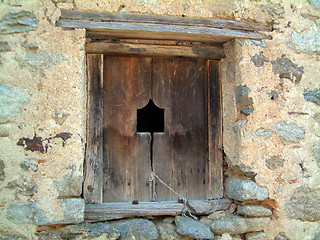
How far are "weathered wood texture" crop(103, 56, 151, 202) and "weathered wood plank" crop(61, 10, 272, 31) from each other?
414 mm

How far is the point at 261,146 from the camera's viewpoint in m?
2.60

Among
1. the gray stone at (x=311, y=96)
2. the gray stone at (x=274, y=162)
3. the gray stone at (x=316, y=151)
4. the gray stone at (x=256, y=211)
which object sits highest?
the gray stone at (x=311, y=96)

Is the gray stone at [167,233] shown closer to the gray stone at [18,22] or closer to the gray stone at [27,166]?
the gray stone at [27,166]

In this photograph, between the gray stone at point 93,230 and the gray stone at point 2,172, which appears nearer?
the gray stone at point 2,172

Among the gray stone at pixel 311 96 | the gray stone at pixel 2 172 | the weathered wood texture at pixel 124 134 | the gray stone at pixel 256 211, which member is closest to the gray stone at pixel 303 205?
the gray stone at pixel 256 211

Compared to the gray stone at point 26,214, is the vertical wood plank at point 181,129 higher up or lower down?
higher up

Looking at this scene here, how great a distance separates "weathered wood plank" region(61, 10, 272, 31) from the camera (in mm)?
2430

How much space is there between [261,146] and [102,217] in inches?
52.1

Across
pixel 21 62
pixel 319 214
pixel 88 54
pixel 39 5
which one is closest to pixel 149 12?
pixel 88 54

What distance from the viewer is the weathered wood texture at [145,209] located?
259cm

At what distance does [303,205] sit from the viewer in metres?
2.62

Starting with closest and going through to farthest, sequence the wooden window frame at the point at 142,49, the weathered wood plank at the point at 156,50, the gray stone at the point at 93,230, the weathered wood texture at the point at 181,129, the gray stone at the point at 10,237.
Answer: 1. the gray stone at the point at 10,237
2. the gray stone at the point at 93,230
3. the wooden window frame at the point at 142,49
4. the weathered wood plank at the point at 156,50
5. the weathered wood texture at the point at 181,129

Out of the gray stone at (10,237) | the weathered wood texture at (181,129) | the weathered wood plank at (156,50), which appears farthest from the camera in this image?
the weathered wood texture at (181,129)

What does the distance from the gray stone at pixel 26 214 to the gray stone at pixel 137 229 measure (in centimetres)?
55
